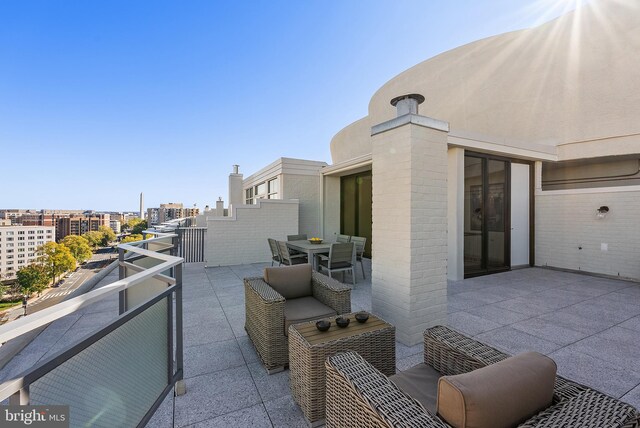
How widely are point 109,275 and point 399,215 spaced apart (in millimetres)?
6035

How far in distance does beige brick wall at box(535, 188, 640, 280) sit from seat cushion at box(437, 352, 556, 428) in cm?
736

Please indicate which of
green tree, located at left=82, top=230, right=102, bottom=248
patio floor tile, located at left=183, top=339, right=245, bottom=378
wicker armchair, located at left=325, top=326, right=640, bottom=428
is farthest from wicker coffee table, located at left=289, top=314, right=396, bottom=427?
green tree, located at left=82, top=230, right=102, bottom=248

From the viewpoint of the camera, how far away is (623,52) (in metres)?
6.85

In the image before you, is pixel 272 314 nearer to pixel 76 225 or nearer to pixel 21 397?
pixel 21 397

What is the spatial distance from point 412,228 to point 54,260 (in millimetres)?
35243

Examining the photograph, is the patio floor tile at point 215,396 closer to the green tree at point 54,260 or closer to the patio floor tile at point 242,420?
the patio floor tile at point 242,420

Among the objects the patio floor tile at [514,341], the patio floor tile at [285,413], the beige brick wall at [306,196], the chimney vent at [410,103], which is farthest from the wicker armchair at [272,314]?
the beige brick wall at [306,196]

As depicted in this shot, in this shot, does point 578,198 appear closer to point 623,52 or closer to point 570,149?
point 570,149

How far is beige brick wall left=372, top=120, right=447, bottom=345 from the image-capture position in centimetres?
298

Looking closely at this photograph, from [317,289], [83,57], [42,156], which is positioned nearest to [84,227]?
[42,156]

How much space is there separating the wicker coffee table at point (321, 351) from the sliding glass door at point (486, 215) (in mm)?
4647

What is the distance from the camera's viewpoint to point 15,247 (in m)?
31.1

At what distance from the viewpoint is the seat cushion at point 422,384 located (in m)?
1.39

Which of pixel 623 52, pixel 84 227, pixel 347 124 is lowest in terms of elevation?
pixel 84 227
